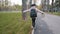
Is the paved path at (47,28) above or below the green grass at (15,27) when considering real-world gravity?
below

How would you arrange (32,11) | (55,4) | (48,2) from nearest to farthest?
(32,11)
(55,4)
(48,2)

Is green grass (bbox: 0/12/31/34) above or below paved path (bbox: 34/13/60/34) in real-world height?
above

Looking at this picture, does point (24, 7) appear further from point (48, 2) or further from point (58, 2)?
point (48, 2)

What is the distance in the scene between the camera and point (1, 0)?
227ft

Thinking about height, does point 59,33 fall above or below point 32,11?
below

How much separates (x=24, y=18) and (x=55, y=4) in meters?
54.7

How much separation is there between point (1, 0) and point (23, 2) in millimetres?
→ 49170

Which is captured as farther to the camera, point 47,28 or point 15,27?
point 15,27

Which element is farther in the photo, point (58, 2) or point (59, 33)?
point (58, 2)

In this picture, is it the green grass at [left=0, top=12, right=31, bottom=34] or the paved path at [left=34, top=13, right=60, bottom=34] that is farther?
the paved path at [left=34, top=13, right=60, bottom=34]

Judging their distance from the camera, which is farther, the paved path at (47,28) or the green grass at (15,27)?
the paved path at (47,28)

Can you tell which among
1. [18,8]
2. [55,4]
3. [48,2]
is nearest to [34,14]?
[55,4]

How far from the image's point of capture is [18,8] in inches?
3974

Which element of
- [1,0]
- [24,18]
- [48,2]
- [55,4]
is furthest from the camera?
[48,2]
